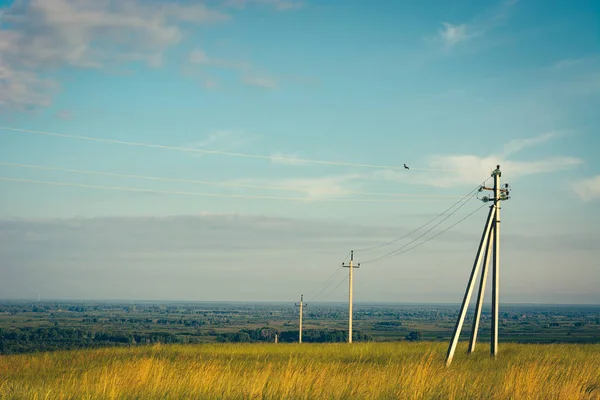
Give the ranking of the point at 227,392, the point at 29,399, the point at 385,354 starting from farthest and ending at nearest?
1. the point at 385,354
2. the point at 227,392
3. the point at 29,399

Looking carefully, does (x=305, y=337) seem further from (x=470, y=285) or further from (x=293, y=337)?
(x=470, y=285)

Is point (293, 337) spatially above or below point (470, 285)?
below

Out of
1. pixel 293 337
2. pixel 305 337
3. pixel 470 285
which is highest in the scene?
pixel 470 285

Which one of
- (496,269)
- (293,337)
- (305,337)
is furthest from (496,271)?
(293,337)

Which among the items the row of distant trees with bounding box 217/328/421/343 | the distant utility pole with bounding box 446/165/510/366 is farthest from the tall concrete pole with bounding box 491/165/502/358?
the row of distant trees with bounding box 217/328/421/343

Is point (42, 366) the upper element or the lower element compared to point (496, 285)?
lower

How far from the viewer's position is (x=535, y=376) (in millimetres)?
15500

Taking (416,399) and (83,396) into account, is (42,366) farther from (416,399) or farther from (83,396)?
(416,399)

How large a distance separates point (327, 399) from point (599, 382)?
8116 millimetres

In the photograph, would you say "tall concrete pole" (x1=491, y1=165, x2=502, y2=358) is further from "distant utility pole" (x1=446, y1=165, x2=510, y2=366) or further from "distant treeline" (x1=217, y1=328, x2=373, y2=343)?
"distant treeline" (x1=217, y1=328, x2=373, y2=343)

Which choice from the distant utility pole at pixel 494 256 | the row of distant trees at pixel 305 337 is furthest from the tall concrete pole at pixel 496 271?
the row of distant trees at pixel 305 337

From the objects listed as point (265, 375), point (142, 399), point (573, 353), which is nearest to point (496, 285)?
point (573, 353)

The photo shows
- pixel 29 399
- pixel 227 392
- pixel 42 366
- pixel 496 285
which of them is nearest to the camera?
pixel 29 399

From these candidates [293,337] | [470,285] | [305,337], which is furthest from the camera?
[293,337]
